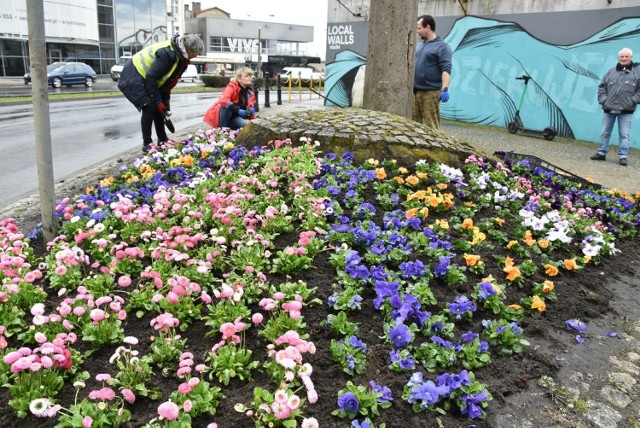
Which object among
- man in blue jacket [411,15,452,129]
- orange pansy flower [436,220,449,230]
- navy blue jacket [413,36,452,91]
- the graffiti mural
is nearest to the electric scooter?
the graffiti mural

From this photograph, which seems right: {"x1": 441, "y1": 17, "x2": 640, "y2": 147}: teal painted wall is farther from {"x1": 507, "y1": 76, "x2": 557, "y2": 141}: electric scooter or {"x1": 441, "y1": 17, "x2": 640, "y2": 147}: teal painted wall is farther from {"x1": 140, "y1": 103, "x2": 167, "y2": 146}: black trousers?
{"x1": 140, "y1": 103, "x2": 167, "y2": 146}: black trousers

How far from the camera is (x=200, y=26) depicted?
7900 cm

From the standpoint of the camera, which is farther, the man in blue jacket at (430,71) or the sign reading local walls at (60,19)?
the sign reading local walls at (60,19)

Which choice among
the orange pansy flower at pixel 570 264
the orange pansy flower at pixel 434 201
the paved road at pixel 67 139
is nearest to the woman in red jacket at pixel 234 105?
the paved road at pixel 67 139

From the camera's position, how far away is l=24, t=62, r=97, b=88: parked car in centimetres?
2915

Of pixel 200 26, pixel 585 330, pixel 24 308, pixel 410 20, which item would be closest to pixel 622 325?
pixel 585 330

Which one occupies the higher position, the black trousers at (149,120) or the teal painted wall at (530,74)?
the teal painted wall at (530,74)

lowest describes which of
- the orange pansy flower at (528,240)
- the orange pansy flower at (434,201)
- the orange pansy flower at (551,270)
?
the orange pansy flower at (551,270)

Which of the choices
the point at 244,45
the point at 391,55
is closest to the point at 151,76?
the point at 391,55

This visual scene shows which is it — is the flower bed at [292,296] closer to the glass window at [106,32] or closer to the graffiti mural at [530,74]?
the graffiti mural at [530,74]

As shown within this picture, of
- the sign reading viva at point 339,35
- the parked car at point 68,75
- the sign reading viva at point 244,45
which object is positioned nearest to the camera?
the sign reading viva at point 339,35

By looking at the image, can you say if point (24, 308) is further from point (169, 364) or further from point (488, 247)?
point (488, 247)

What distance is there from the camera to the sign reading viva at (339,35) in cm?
1758

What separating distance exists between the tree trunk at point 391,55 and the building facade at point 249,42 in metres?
67.4
